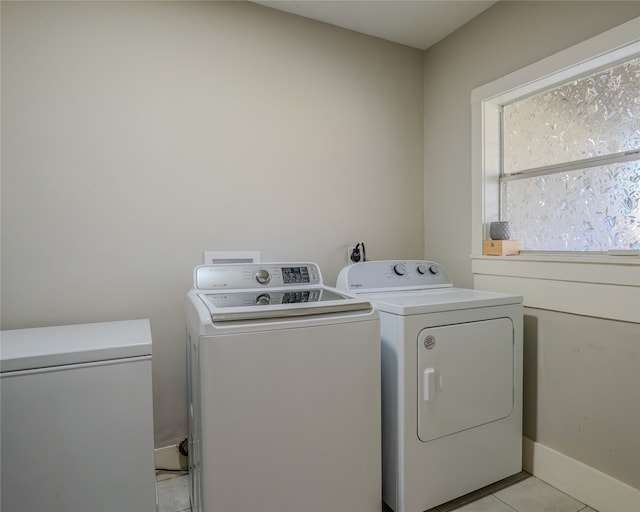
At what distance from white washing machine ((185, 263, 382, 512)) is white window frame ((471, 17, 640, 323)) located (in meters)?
0.94

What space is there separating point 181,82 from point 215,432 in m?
1.61

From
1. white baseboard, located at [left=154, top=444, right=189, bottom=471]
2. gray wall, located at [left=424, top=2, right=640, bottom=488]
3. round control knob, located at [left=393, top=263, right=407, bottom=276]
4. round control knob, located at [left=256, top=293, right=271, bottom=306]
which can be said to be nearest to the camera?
round control knob, located at [left=256, top=293, right=271, bottom=306]

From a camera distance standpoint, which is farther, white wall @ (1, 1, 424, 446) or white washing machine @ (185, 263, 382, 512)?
white wall @ (1, 1, 424, 446)

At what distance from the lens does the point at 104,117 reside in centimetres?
168

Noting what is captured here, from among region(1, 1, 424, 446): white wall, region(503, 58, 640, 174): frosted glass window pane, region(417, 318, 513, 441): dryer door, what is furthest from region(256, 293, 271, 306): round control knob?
region(503, 58, 640, 174): frosted glass window pane

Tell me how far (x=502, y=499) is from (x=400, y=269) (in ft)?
3.68

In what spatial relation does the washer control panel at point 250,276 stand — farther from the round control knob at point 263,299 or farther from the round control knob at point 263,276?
the round control knob at point 263,299

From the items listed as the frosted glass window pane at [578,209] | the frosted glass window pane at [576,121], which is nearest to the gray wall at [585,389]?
the frosted glass window pane at [578,209]

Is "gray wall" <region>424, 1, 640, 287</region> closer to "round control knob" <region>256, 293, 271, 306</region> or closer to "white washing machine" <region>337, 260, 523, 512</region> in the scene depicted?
"white washing machine" <region>337, 260, 523, 512</region>

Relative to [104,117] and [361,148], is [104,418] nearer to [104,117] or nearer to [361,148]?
[104,117]

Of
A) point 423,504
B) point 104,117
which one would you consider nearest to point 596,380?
point 423,504

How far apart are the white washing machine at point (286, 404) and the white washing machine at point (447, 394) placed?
0.35ft

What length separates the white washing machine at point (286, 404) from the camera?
3.78 feet

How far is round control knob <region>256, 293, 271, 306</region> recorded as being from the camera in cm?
139
